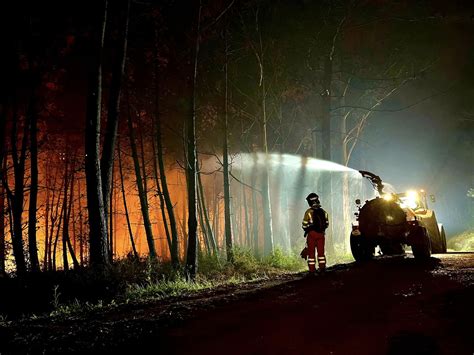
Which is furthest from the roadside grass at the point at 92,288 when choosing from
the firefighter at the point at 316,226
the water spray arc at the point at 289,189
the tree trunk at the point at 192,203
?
the water spray arc at the point at 289,189

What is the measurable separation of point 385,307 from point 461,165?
34946 millimetres

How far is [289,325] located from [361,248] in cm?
798

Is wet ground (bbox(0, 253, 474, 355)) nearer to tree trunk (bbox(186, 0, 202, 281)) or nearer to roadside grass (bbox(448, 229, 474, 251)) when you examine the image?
tree trunk (bbox(186, 0, 202, 281))

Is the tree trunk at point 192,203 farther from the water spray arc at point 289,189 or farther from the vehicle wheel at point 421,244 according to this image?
the water spray arc at point 289,189

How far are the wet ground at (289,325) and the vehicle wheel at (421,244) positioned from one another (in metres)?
3.59

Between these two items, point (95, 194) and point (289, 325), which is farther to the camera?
point (95, 194)

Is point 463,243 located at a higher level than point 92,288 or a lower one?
lower

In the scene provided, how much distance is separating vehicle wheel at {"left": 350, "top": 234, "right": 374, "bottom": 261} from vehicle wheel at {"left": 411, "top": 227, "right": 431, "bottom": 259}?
1.22 m

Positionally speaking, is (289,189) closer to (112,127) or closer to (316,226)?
(316,226)

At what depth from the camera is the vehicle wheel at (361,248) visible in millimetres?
12484

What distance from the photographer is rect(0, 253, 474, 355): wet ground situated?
4.41 metres

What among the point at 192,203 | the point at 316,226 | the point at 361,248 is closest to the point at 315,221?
the point at 316,226

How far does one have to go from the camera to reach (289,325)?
524 centimetres

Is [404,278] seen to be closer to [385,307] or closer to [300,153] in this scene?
[385,307]
